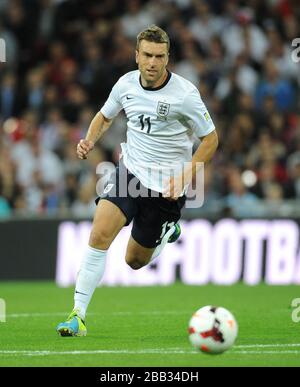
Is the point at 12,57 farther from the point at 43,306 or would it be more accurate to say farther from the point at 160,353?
the point at 160,353

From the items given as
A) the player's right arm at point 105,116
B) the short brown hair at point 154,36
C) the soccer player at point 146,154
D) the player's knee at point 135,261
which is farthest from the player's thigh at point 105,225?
the short brown hair at point 154,36

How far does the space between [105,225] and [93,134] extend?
1.01m

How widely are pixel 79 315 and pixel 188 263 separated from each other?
7.37 metres

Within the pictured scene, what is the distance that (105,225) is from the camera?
9.05 meters

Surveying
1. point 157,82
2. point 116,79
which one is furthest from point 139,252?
point 116,79

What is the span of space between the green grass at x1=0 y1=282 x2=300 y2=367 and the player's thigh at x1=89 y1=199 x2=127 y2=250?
798 mm

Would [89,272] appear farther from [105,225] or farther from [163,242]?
[163,242]

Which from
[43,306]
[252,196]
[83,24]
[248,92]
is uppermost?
[83,24]

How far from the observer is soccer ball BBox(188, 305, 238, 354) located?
7574mm

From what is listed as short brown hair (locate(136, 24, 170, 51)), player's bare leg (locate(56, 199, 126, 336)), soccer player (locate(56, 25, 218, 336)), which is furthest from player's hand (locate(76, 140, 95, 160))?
short brown hair (locate(136, 24, 170, 51))

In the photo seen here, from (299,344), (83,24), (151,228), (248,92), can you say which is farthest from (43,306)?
(83,24)

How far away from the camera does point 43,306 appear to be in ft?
41.2

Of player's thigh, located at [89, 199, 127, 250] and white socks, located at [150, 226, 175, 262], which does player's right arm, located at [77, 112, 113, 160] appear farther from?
white socks, located at [150, 226, 175, 262]

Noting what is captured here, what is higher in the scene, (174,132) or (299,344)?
(174,132)
